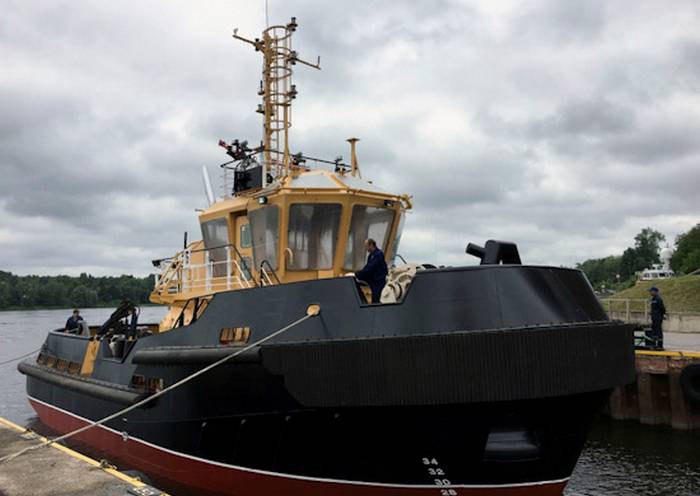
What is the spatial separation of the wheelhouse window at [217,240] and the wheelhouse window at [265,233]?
94 centimetres

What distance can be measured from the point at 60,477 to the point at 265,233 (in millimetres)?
3654

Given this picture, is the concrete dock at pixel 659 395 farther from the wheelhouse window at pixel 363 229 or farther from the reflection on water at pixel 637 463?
the wheelhouse window at pixel 363 229

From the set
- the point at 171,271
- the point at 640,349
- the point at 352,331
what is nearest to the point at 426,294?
the point at 352,331

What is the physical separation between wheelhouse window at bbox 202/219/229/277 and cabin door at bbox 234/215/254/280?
0.27 m

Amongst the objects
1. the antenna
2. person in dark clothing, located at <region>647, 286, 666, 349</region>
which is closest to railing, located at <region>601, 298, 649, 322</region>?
person in dark clothing, located at <region>647, 286, 666, 349</region>

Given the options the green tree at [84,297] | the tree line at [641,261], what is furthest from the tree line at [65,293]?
the tree line at [641,261]

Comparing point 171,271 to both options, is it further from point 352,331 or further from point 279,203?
point 352,331

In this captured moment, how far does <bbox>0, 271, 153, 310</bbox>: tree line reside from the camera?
85.4m

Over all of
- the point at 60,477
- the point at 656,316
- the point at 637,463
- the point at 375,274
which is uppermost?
the point at 375,274

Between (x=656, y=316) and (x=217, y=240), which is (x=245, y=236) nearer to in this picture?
(x=217, y=240)

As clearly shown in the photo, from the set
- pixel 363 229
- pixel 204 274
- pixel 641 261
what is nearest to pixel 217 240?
pixel 204 274

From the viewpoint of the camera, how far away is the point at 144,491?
475 centimetres

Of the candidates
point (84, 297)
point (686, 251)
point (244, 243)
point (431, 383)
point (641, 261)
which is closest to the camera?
point (431, 383)

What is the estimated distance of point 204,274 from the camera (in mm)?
9523
